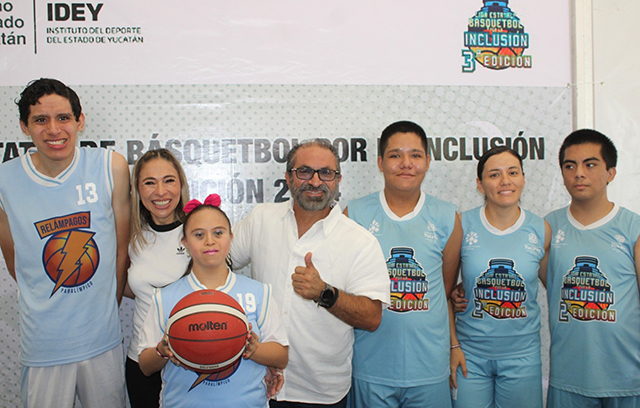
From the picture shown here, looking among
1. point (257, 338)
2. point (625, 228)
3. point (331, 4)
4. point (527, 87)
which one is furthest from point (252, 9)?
point (625, 228)

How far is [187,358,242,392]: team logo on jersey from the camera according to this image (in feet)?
4.27

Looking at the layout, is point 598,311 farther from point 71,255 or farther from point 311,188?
point 71,255

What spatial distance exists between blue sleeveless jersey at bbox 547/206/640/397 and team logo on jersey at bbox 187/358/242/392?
1510mm

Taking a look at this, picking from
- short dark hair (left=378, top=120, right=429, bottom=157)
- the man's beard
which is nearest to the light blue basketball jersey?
the man's beard

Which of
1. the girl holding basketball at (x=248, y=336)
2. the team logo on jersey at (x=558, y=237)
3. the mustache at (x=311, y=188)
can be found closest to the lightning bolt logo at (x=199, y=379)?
the girl holding basketball at (x=248, y=336)

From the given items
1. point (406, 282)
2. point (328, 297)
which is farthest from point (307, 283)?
point (406, 282)

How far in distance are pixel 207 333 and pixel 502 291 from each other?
4.42 feet

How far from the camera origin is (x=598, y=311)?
1837 millimetres

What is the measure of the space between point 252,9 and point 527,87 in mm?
1666

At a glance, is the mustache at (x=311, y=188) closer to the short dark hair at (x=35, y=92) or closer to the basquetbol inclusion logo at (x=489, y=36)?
the short dark hair at (x=35, y=92)

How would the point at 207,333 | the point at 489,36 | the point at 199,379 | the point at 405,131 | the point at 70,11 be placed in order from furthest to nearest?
the point at 489,36, the point at 70,11, the point at 405,131, the point at 199,379, the point at 207,333

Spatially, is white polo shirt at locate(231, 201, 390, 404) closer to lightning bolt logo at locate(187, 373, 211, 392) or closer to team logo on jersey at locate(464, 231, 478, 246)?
lightning bolt logo at locate(187, 373, 211, 392)

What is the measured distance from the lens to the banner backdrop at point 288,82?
89.6 inches

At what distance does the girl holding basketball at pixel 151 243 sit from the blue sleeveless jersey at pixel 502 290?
4.30 ft
